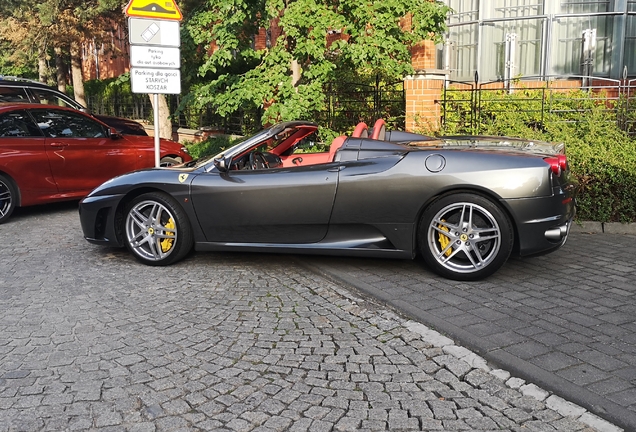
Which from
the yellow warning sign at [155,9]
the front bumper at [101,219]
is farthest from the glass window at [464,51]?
the front bumper at [101,219]

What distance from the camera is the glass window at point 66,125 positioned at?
9.20 meters

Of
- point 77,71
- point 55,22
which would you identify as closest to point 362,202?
point 55,22

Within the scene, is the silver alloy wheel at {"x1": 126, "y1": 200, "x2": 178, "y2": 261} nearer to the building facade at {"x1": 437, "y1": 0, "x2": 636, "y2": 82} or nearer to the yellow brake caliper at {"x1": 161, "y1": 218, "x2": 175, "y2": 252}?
the yellow brake caliper at {"x1": 161, "y1": 218, "x2": 175, "y2": 252}

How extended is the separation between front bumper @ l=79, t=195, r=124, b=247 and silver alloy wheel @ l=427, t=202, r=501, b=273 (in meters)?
3.13

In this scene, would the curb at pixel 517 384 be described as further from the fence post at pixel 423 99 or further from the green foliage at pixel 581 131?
the fence post at pixel 423 99

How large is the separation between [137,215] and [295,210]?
169 centimetres

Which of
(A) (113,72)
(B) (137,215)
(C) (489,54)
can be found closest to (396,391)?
(B) (137,215)

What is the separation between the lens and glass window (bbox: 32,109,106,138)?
30.2ft

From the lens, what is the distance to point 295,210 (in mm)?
5668

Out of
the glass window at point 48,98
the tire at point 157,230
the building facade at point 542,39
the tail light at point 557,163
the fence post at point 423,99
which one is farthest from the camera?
the building facade at point 542,39

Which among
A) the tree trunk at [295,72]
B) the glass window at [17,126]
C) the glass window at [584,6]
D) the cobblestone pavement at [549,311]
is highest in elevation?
the glass window at [584,6]

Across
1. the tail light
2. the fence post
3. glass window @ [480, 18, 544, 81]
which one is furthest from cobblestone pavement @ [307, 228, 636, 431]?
glass window @ [480, 18, 544, 81]

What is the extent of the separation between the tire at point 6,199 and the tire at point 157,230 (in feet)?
10.8

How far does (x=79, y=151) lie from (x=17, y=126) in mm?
889
